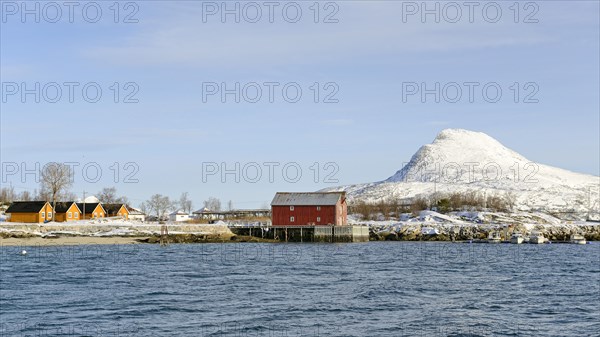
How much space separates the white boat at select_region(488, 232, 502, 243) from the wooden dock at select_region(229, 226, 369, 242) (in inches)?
698

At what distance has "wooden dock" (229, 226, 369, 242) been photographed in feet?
325

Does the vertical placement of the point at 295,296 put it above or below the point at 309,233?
below

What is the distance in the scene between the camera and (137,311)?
33031mm

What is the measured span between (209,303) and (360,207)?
122581 mm

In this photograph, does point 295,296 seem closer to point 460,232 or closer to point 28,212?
point 460,232

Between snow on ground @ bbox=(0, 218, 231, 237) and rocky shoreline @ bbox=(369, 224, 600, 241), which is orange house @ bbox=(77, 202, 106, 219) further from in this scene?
rocky shoreline @ bbox=(369, 224, 600, 241)

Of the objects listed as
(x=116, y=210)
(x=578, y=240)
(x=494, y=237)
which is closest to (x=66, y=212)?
(x=116, y=210)

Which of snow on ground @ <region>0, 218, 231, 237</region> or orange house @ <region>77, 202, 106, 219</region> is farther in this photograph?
orange house @ <region>77, 202, 106, 219</region>

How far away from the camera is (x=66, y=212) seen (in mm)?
114000

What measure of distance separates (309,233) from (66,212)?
135 feet

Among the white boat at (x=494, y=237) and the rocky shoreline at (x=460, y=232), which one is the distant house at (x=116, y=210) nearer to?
the rocky shoreline at (x=460, y=232)

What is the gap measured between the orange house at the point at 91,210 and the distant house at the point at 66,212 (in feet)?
8.23

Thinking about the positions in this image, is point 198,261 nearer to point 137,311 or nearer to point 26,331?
point 137,311

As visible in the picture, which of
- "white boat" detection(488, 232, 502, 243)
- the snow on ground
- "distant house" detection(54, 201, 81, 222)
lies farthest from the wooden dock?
"distant house" detection(54, 201, 81, 222)
